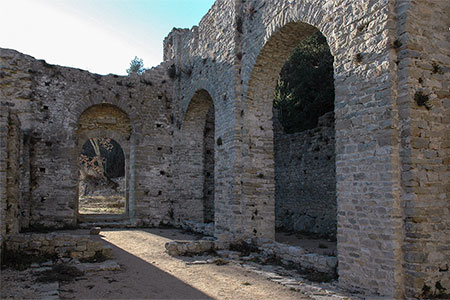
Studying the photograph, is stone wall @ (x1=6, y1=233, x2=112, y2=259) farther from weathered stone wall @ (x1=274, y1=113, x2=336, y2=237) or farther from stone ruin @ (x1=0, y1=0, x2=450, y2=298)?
weathered stone wall @ (x1=274, y1=113, x2=336, y2=237)

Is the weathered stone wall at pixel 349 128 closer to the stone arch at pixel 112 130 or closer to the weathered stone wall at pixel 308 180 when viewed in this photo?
the weathered stone wall at pixel 308 180

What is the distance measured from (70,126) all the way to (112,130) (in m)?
1.54

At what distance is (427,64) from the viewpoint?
5.30m

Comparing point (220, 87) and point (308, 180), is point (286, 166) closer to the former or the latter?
point (308, 180)

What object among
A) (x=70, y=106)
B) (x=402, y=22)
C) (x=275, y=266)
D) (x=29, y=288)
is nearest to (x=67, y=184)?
(x=70, y=106)

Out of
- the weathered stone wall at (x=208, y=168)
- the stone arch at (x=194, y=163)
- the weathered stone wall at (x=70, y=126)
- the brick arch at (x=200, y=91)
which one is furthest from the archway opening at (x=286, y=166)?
the weathered stone wall at (x=70, y=126)

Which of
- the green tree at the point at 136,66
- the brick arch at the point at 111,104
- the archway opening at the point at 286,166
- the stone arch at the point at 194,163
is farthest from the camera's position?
the green tree at the point at 136,66

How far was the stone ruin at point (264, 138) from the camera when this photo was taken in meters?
5.14

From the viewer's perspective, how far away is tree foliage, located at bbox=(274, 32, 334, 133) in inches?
744

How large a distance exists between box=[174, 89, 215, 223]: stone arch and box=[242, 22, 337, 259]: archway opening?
2.61 metres

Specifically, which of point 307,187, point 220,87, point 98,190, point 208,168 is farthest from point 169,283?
point 98,190

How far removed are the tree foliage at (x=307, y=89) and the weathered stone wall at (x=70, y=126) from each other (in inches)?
314

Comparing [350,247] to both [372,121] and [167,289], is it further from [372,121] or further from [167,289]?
[167,289]

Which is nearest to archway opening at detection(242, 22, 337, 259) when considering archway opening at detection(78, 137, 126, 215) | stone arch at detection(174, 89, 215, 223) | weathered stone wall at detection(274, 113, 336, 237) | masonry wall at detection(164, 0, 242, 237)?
weathered stone wall at detection(274, 113, 336, 237)
